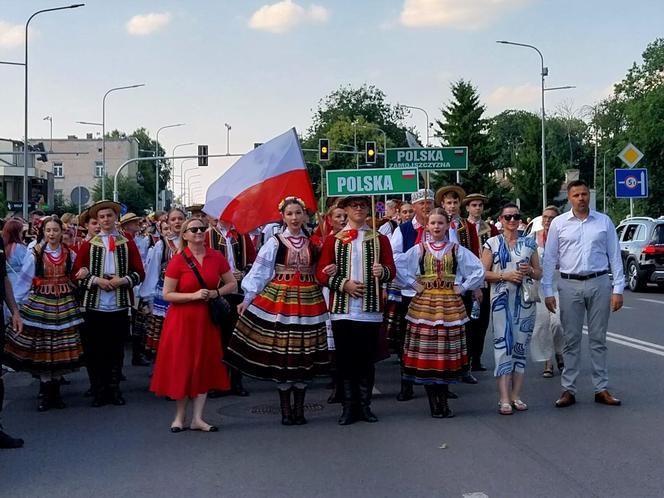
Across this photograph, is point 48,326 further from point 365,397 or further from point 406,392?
point 406,392

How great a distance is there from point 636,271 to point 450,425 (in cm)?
1750

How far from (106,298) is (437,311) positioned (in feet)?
10.8

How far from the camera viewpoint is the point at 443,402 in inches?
331

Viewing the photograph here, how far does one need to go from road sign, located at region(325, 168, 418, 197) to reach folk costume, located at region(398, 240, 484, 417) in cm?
63

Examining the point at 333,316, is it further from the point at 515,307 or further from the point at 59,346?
the point at 59,346

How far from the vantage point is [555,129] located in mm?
111125

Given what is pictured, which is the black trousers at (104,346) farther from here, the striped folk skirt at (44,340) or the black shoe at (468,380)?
the black shoe at (468,380)

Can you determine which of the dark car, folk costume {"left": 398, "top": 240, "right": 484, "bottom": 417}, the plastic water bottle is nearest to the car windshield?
the dark car

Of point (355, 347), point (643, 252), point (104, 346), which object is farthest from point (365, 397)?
point (643, 252)

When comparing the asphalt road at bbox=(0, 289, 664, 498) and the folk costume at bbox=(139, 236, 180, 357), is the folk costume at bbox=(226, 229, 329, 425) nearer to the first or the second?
the asphalt road at bbox=(0, 289, 664, 498)

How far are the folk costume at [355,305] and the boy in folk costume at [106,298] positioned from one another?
2404mm

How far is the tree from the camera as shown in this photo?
66688 mm

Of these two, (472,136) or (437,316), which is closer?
(437,316)

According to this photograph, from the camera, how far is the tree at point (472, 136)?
219 feet
